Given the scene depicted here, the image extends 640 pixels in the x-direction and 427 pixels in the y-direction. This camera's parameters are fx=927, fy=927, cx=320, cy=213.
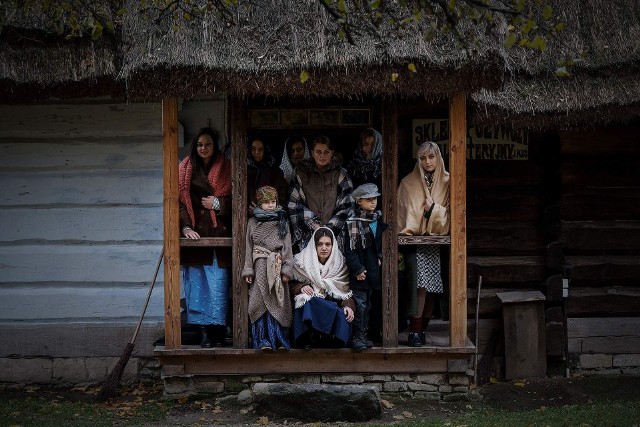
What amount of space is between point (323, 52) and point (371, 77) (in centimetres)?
44

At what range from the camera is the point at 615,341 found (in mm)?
9781

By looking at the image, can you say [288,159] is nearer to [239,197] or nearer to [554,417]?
[239,197]

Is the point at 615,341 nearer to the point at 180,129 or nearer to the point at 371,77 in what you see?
the point at 371,77

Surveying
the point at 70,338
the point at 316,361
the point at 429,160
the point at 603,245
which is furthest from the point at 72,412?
the point at 603,245

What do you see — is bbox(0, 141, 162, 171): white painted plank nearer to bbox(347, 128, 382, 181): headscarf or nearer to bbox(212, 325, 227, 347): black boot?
bbox(212, 325, 227, 347): black boot

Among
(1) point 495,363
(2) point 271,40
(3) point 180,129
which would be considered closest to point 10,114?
(3) point 180,129

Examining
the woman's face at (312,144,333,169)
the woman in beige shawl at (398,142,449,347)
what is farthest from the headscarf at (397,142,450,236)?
the woman's face at (312,144,333,169)

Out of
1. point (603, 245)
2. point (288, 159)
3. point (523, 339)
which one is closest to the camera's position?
point (288, 159)

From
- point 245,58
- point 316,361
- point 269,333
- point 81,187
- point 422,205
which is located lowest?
point 316,361

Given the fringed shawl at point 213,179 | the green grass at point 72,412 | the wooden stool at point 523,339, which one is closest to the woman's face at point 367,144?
the fringed shawl at point 213,179

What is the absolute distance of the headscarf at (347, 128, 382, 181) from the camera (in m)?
8.34

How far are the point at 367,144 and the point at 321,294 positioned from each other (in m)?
1.41

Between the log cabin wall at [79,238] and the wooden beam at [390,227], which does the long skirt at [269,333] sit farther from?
the log cabin wall at [79,238]

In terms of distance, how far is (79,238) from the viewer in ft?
30.1
